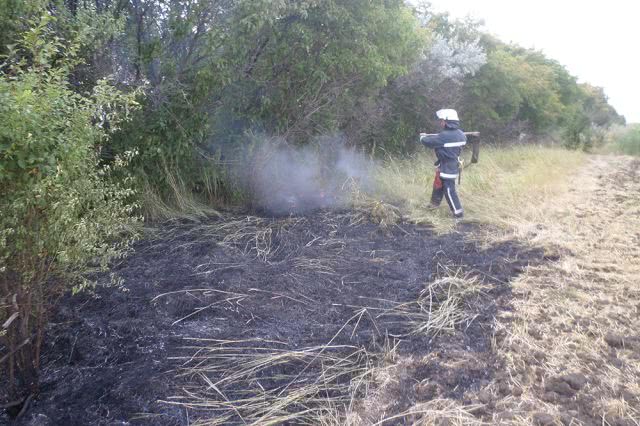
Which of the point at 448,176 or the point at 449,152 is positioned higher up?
the point at 449,152

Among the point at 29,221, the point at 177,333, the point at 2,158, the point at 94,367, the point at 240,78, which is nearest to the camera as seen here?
the point at 2,158

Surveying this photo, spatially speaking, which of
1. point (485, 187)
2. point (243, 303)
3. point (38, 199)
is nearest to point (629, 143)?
point (485, 187)

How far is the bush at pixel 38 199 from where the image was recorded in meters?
2.47

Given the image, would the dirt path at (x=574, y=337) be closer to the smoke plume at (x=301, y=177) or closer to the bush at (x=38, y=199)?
the bush at (x=38, y=199)

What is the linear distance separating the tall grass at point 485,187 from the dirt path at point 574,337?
107 cm

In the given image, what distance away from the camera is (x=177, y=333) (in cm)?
360

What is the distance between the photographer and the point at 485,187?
912cm

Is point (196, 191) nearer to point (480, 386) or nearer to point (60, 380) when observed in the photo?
point (60, 380)

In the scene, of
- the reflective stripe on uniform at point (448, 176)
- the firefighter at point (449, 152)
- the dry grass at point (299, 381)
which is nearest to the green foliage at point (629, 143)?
the firefighter at point (449, 152)

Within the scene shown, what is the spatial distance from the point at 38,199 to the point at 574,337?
137 inches

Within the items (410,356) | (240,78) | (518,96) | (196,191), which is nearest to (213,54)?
(240,78)

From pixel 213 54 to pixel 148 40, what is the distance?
763 mm

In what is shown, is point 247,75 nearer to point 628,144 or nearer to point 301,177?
point 301,177

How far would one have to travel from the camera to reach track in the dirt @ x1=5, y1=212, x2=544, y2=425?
301 centimetres
